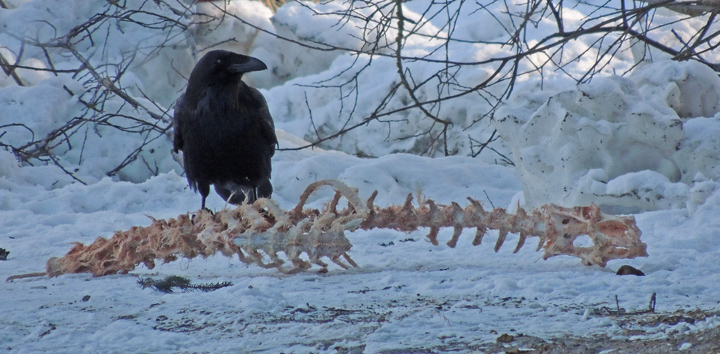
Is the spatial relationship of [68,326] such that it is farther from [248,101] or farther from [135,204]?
[135,204]

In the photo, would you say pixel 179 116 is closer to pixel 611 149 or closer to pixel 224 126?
pixel 224 126

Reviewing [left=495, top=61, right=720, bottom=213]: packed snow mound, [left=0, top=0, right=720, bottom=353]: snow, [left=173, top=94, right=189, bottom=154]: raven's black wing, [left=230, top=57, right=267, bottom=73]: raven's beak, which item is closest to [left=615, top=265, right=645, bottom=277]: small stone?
[left=0, top=0, right=720, bottom=353]: snow

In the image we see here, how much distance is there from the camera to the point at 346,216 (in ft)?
8.29

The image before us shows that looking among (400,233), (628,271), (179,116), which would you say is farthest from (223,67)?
(628,271)

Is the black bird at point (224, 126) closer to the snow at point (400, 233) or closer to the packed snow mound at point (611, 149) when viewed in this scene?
the snow at point (400, 233)

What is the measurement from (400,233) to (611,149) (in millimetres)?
1374

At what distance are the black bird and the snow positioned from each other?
0.39 metres

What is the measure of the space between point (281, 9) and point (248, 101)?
622cm

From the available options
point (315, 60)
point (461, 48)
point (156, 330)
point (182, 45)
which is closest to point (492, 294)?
point (156, 330)

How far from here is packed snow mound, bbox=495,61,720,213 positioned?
12.6ft

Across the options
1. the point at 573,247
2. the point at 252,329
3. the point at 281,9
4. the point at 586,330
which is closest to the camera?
the point at 586,330

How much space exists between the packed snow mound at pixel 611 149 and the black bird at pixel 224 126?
4.88ft

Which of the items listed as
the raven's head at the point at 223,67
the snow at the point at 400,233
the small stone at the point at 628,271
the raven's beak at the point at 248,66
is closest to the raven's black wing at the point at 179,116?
the raven's head at the point at 223,67

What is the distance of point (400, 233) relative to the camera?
3.58 metres
